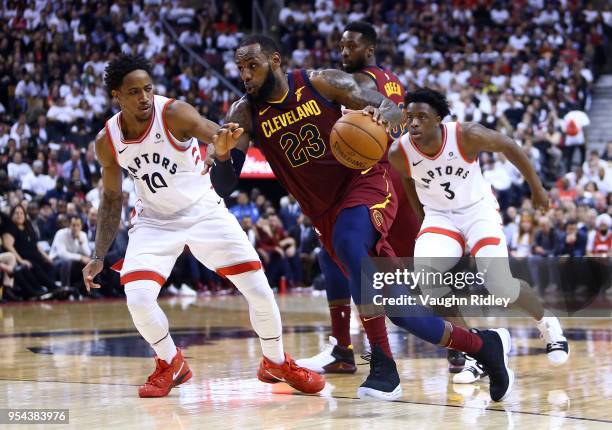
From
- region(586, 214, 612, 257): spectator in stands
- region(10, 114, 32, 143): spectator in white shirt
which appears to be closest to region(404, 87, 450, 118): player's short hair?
region(586, 214, 612, 257): spectator in stands

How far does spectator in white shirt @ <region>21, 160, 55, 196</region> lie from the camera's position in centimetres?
1536

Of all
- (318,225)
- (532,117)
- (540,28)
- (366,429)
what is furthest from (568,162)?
(366,429)

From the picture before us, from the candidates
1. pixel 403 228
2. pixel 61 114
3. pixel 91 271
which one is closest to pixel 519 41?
pixel 61 114

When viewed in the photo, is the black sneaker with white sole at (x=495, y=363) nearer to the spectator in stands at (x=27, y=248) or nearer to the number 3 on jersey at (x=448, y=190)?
the number 3 on jersey at (x=448, y=190)

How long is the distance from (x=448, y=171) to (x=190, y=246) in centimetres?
187

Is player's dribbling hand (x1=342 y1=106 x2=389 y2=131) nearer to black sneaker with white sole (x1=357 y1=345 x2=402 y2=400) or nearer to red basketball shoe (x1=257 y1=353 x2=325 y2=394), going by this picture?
black sneaker with white sole (x1=357 y1=345 x2=402 y2=400)

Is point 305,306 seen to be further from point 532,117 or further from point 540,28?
point 540,28

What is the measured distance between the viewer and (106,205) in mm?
6160

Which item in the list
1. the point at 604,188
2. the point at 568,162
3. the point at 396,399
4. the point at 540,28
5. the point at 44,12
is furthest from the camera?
the point at 540,28

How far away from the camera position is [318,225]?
6.34m

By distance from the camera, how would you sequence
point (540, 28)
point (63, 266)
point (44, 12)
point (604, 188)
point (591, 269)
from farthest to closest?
point (540, 28) < point (44, 12) < point (604, 188) < point (63, 266) < point (591, 269)

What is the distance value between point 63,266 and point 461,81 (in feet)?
31.5

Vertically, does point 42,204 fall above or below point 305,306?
above

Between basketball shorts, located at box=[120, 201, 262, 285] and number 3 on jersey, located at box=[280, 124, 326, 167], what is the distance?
2.03ft
